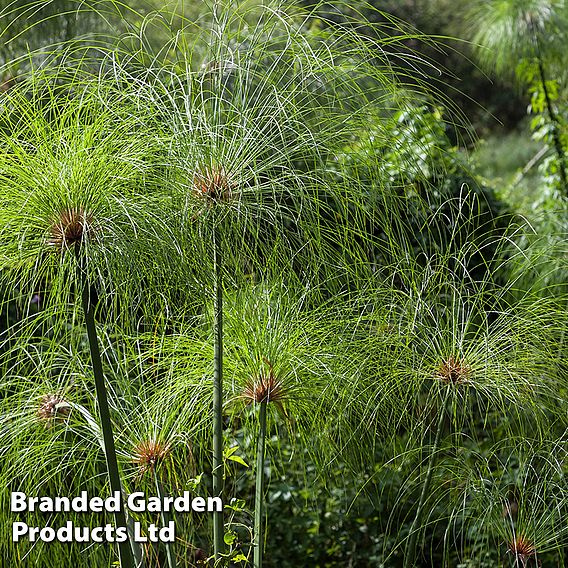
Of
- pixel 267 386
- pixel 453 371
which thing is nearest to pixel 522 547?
pixel 453 371

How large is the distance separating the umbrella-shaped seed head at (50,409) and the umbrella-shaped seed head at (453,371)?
0.81 m

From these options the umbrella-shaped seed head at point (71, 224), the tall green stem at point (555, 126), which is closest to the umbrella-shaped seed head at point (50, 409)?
the umbrella-shaped seed head at point (71, 224)

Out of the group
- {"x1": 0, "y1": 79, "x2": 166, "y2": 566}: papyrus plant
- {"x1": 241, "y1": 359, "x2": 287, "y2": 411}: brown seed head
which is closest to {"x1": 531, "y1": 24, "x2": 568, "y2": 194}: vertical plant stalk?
{"x1": 241, "y1": 359, "x2": 287, "y2": 411}: brown seed head

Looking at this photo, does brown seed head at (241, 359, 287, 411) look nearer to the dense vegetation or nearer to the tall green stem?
the dense vegetation

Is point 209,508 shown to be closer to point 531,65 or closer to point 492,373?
point 492,373

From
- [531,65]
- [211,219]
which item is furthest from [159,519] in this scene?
[531,65]

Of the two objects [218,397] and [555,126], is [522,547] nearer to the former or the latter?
[218,397]

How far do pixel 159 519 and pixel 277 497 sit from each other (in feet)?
4.04

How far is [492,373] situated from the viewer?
187cm

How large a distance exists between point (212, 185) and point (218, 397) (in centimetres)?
41

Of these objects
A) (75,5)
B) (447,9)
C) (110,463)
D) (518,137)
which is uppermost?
(447,9)

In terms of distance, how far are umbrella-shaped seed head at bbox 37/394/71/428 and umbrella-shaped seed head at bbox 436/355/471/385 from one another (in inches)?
32.0

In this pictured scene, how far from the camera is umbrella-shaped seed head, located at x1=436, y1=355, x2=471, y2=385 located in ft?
6.13

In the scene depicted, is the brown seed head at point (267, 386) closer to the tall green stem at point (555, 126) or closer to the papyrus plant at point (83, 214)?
the papyrus plant at point (83, 214)
